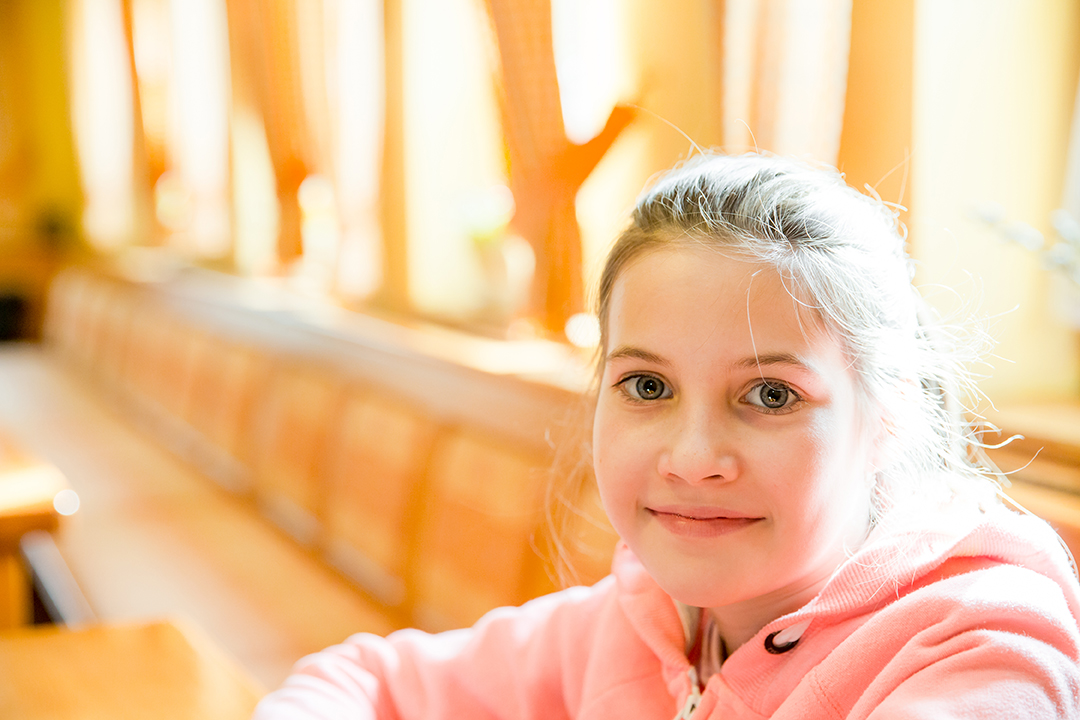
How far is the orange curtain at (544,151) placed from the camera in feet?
6.70

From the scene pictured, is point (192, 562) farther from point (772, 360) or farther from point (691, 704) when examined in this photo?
point (772, 360)

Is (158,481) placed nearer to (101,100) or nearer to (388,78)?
(388,78)

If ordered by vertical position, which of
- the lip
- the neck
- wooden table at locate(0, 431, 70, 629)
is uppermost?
the lip

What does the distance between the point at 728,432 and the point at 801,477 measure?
6cm

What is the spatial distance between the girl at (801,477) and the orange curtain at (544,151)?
127 cm

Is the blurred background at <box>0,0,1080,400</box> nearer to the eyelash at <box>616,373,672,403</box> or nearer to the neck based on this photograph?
the eyelash at <box>616,373,672,403</box>

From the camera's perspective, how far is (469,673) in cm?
94

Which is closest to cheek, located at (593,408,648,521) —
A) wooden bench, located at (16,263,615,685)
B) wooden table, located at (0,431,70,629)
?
wooden bench, located at (16,263,615,685)

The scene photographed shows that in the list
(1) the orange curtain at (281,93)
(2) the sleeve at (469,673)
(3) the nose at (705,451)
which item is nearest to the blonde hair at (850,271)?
(3) the nose at (705,451)

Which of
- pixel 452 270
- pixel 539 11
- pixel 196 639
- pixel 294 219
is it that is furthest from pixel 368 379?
pixel 294 219

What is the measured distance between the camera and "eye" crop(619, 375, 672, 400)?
0.69m

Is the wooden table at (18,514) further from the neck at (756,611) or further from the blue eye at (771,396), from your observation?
the blue eye at (771,396)

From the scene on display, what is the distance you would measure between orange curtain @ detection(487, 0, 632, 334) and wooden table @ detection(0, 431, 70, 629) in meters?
1.09

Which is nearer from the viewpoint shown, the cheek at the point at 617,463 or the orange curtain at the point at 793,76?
the cheek at the point at 617,463
